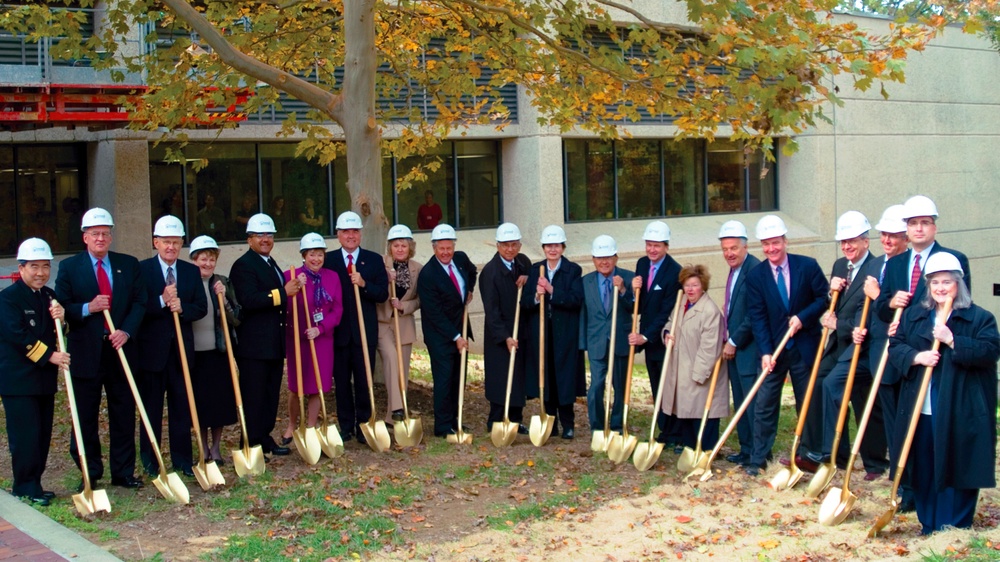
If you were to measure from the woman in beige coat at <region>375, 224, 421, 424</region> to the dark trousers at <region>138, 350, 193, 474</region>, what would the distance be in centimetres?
200

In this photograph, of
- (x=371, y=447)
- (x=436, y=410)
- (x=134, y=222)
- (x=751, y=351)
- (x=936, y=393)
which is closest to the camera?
(x=936, y=393)

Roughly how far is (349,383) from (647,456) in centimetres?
270

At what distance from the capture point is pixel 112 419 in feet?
26.8

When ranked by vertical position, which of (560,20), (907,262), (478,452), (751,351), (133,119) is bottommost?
(478,452)

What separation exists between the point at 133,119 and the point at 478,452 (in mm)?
5421

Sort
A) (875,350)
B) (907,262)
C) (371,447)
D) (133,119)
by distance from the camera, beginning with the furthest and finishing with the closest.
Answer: (133,119), (371,447), (875,350), (907,262)

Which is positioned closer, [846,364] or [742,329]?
[846,364]

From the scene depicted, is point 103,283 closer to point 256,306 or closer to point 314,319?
point 256,306

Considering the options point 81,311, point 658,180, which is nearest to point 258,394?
point 81,311

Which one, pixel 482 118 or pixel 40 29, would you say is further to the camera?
pixel 482 118

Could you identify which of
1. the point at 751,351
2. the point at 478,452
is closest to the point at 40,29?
the point at 478,452

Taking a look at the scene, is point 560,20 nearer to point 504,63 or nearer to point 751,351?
point 504,63

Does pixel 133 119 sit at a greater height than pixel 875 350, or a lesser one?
greater

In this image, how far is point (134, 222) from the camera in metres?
14.6
